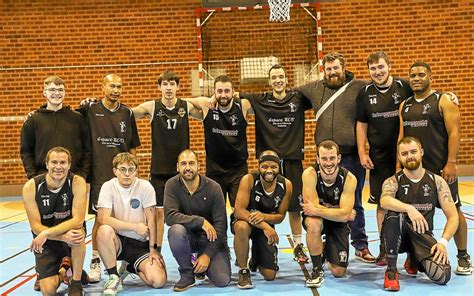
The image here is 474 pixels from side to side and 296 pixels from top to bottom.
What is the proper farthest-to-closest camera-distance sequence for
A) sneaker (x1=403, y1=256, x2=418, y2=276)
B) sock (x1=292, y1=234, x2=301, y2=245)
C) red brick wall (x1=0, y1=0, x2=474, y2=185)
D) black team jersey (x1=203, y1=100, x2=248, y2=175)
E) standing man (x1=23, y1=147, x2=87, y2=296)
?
red brick wall (x1=0, y1=0, x2=474, y2=185) < black team jersey (x1=203, y1=100, x2=248, y2=175) < sock (x1=292, y1=234, x2=301, y2=245) < sneaker (x1=403, y1=256, x2=418, y2=276) < standing man (x1=23, y1=147, x2=87, y2=296)

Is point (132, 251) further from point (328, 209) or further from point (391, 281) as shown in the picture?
point (391, 281)

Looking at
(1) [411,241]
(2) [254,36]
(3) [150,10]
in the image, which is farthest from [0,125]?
(1) [411,241]

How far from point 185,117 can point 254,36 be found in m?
7.09

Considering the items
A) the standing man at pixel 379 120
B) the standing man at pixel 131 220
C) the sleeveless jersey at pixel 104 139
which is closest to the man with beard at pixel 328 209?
the standing man at pixel 379 120

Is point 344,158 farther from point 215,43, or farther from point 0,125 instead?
point 0,125

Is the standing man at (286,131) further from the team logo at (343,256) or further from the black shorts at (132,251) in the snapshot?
the black shorts at (132,251)

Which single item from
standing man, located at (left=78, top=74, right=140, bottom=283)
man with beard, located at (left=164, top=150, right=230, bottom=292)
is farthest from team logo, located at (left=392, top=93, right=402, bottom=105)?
standing man, located at (left=78, top=74, right=140, bottom=283)

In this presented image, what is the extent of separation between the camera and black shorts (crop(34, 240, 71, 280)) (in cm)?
534

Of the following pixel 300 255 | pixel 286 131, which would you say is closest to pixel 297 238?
pixel 300 255

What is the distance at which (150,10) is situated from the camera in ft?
44.2

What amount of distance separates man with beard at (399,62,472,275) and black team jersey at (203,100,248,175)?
2.05m

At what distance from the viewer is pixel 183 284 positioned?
5.50m

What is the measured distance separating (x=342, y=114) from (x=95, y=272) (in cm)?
350

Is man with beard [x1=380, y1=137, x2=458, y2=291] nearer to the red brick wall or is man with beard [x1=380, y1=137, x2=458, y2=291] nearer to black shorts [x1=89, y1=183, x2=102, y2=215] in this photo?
black shorts [x1=89, y1=183, x2=102, y2=215]
